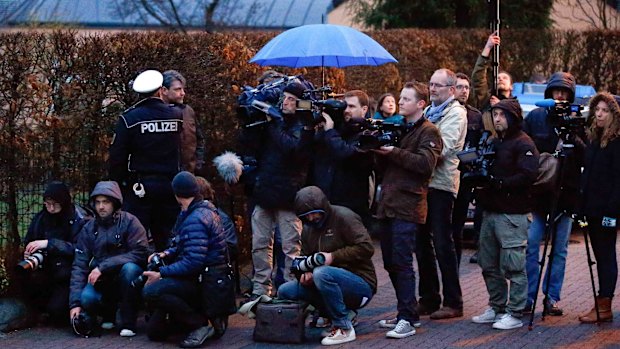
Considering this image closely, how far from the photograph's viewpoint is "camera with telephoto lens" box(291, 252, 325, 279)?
323 inches

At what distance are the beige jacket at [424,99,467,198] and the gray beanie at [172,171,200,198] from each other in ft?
6.38

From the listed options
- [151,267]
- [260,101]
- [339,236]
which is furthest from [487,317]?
[151,267]

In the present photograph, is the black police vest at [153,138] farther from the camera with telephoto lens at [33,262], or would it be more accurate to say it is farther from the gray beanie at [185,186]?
the camera with telephoto lens at [33,262]

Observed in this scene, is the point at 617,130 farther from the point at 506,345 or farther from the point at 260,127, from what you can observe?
the point at 260,127

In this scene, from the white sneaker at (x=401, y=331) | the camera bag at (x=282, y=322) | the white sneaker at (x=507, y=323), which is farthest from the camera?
the white sneaker at (x=507, y=323)

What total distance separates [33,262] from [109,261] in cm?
63

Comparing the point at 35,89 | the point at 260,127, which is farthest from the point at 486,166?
the point at 35,89

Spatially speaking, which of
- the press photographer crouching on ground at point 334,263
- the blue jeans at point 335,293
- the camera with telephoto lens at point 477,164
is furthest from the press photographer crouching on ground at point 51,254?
the camera with telephoto lens at point 477,164

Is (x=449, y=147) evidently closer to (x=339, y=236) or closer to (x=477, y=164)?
(x=477, y=164)

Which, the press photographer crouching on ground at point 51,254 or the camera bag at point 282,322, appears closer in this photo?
the camera bag at point 282,322

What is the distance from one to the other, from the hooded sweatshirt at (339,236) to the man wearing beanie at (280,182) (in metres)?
0.95

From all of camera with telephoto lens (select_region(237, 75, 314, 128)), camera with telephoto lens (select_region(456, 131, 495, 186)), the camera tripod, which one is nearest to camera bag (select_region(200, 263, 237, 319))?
camera with telephoto lens (select_region(237, 75, 314, 128))

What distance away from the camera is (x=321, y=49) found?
33.1 feet

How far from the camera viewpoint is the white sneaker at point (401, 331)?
8398mm
